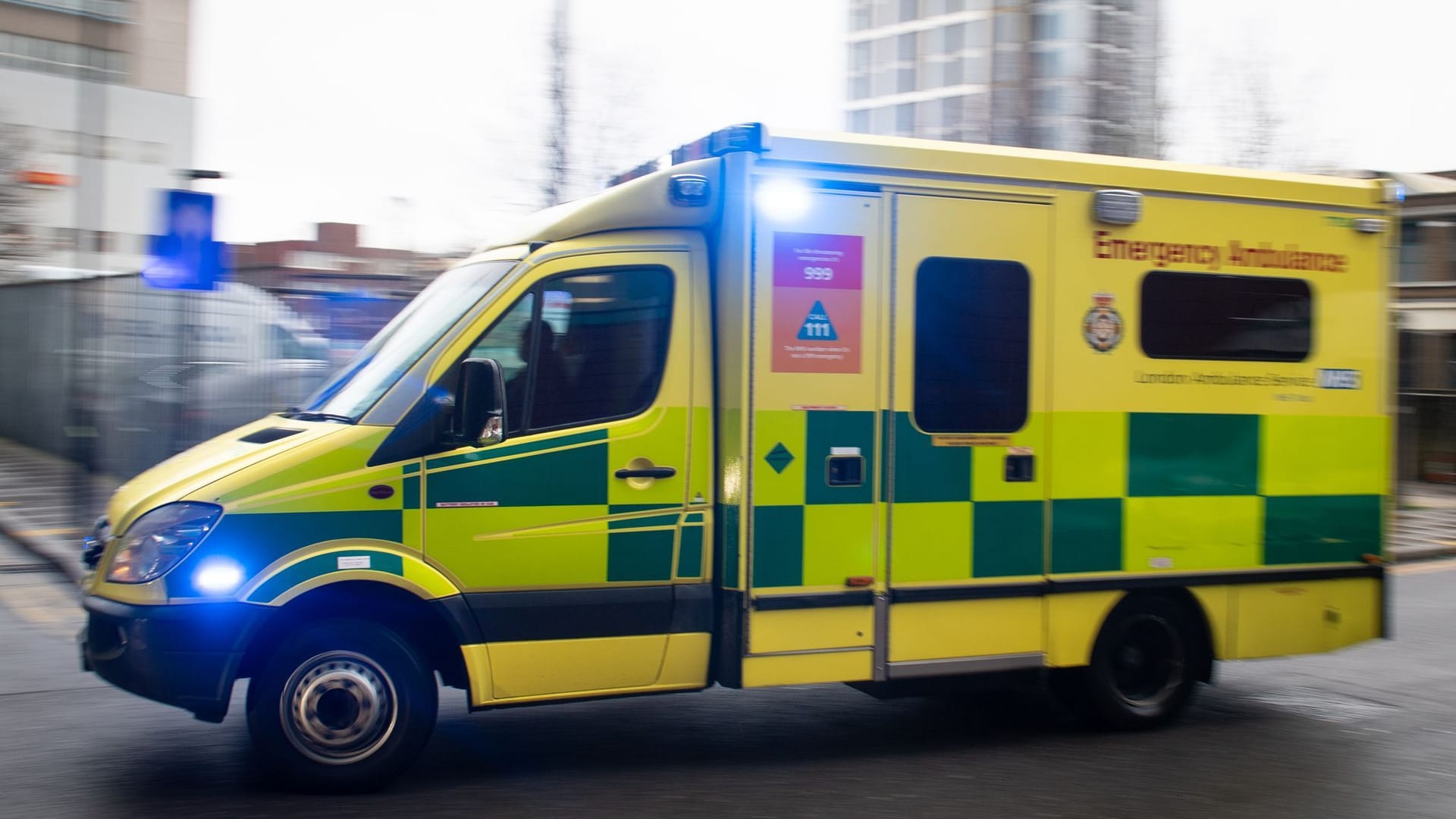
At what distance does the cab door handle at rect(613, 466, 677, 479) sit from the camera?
575 cm

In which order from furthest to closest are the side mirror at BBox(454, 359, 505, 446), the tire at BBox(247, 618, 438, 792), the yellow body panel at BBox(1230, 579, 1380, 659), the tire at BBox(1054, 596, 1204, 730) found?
1. the yellow body panel at BBox(1230, 579, 1380, 659)
2. the tire at BBox(1054, 596, 1204, 730)
3. the side mirror at BBox(454, 359, 505, 446)
4. the tire at BBox(247, 618, 438, 792)

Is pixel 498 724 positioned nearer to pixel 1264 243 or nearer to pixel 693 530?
pixel 693 530

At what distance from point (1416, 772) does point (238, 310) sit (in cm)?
1155

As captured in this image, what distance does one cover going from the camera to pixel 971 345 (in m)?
6.35

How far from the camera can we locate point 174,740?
6.14 meters

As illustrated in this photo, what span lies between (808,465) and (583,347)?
1.11 metres

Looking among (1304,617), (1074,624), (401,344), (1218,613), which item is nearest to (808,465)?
(1074,624)

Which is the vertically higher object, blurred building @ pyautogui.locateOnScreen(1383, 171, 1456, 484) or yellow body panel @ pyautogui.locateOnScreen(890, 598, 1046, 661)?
blurred building @ pyautogui.locateOnScreen(1383, 171, 1456, 484)

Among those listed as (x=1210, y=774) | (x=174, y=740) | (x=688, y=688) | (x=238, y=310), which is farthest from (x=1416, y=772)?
(x=238, y=310)

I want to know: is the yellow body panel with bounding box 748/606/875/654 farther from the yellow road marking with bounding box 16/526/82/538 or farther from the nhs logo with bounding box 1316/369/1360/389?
the yellow road marking with bounding box 16/526/82/538

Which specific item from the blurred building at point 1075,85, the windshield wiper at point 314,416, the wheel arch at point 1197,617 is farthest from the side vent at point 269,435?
the blurred building at point 1075,85

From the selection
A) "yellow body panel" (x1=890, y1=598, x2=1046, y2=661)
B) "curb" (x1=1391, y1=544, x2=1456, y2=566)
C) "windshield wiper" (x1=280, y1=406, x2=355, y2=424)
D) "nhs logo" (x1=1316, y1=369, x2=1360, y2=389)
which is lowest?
"curb" (x1=1391, y1=544, x2=1456, y2=566)

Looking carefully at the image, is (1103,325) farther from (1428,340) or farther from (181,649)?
(1428,340)

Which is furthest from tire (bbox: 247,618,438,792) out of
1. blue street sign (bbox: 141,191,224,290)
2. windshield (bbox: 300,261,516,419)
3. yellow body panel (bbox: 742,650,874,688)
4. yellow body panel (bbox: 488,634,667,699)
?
blue street sign (bbox: 141,191,224,290)
